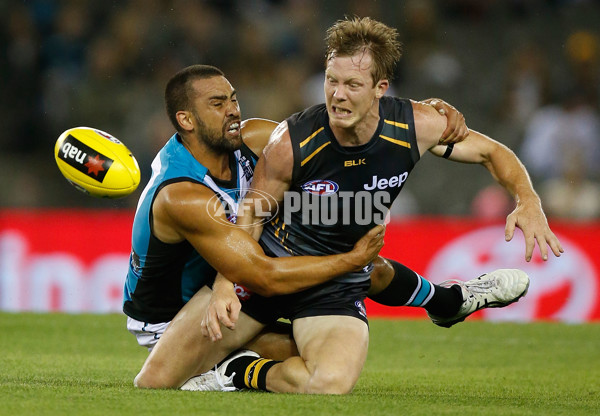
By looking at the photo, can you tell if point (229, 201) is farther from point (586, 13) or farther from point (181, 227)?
point (586, 13)

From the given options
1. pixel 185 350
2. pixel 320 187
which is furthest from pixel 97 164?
pixel 320 187

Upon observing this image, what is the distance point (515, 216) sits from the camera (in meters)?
5.43

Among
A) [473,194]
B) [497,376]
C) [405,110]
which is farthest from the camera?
[473,194]

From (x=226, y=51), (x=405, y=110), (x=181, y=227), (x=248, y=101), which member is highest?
(x=226, y=51)

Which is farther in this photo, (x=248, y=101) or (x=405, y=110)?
(x=248, y=101)

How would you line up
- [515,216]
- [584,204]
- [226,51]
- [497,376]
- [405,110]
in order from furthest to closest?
[226,51]
[584,204]
[497,376]
[405,110]
[515,216]

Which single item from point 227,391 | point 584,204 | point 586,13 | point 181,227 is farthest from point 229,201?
point 586,13

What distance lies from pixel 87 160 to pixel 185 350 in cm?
126

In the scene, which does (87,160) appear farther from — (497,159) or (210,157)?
(497,159)

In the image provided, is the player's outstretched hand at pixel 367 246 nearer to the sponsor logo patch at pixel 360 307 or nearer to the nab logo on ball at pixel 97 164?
the sponsor logo patch at pixel 360 307

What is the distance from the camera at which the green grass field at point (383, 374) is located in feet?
15.7

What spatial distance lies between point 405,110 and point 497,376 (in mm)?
2102

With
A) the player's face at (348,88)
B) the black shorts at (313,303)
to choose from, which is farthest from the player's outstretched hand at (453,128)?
the black shorts at (313,303)

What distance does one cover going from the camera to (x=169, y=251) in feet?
19.0
